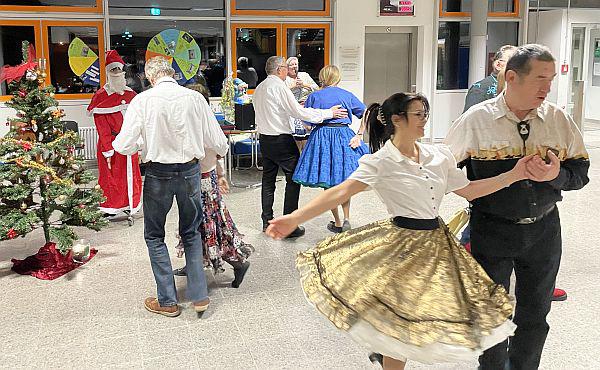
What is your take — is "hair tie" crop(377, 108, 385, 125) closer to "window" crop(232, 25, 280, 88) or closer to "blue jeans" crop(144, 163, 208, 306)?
"blue jeans" crop(144, 163, 208, 306)

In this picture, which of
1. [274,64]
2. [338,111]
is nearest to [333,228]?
[338,111]

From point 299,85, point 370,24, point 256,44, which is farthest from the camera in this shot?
point 370,24

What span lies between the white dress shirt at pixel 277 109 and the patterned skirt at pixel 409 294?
2.96m

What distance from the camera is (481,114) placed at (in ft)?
8.12

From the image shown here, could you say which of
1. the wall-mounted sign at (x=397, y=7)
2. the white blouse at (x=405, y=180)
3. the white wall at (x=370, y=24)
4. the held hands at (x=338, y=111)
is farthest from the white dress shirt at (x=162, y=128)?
the wall-mounted sign at (x=397, y=7)

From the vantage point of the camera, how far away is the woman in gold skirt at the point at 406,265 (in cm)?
215

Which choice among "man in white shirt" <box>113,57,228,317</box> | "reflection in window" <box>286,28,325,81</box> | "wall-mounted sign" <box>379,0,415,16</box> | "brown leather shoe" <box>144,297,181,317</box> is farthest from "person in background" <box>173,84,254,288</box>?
"wall-mounted sign" <box>379,0,415,16</box>

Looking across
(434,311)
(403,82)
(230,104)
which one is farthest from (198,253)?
(403,82)

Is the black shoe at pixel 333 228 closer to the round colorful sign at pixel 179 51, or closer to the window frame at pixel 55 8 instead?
the round colorful sign at pixel 179 51

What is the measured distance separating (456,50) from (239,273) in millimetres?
8178

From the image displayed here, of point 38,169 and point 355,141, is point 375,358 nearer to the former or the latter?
point 355,141

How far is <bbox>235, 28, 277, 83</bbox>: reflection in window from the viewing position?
9891mm

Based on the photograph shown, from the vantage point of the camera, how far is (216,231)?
414 centimetres

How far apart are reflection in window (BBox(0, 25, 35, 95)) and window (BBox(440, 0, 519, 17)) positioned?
682cm
